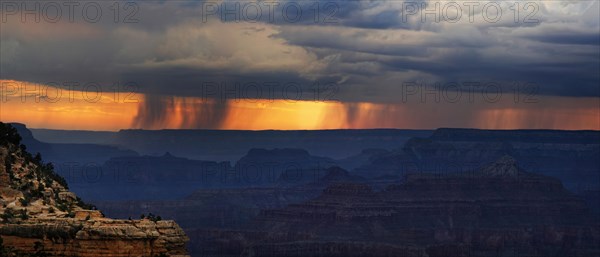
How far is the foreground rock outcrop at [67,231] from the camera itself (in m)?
42.8

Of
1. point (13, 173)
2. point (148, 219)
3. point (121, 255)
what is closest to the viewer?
point (121, 255)

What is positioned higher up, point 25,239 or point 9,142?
point 9,142

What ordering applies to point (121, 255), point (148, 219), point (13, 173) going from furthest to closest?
point (13, 173) → point (148, 219) → point (121, 255)

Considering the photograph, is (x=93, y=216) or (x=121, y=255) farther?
(x=93, y=216)

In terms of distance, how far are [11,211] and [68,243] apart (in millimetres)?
3680

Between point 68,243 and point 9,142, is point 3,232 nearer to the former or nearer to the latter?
point 68,243

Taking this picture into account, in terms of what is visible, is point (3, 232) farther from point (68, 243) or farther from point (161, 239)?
point (161, 239)

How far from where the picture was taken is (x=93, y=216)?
154ft

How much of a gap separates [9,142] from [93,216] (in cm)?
709

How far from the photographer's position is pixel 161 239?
142 feet

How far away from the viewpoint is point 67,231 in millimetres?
43688

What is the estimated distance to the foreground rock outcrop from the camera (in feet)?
140

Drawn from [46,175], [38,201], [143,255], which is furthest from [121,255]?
[46,175]

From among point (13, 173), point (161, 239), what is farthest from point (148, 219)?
point (13, 173)
